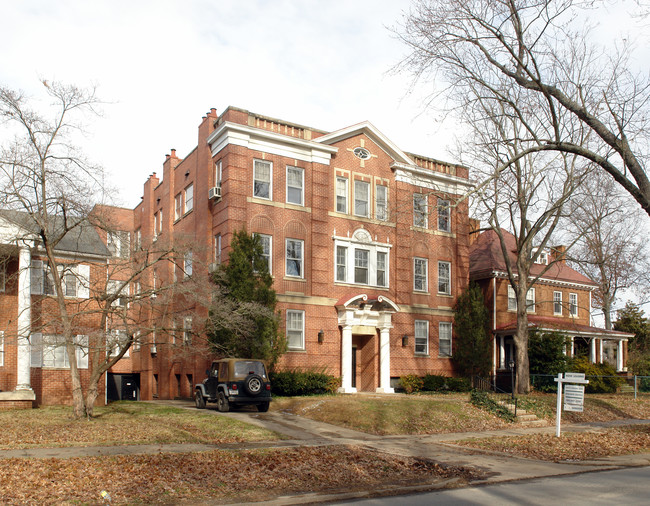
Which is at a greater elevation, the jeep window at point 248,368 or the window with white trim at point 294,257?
the window with white trim at point 294,257

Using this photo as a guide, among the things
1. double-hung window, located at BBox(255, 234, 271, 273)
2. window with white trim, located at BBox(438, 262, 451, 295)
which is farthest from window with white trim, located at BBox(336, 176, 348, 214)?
window with white trim, located at BBox(438, 262, 451, 295)

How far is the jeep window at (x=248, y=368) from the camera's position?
70.0ft

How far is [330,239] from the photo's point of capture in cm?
3017

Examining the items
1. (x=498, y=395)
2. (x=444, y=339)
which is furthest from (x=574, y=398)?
(x=444, y=339)

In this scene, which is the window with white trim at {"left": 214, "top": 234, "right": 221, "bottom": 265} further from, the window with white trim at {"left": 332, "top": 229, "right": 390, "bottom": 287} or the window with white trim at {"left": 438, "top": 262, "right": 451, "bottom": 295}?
the window with white trim at {"left": 438, "top": 262, "right": 451, "bottom": 295}

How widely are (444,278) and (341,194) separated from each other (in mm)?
7814

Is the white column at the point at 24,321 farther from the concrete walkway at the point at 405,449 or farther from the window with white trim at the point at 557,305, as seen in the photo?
the window with white trim at the point at 557,305

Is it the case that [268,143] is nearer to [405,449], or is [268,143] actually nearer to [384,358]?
[384,358]

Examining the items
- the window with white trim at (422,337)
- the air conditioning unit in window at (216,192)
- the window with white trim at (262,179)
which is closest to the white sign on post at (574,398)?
the window with white trim at (422,337)

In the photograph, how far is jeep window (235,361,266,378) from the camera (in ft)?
70.0

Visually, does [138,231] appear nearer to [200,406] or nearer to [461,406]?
[200,406]

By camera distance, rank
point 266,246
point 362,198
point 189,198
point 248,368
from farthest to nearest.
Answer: point 189,198 → point 362,198 → point 266,246 → point 248,368

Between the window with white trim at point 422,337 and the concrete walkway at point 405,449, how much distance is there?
42.3ft

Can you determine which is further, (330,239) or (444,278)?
(444,278)
